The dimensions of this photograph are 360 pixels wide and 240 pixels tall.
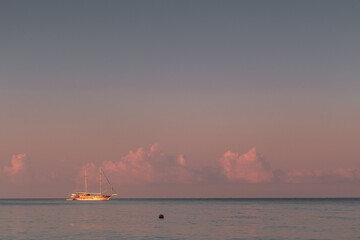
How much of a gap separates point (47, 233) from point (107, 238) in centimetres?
1640

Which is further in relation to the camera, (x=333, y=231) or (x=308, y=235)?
(x=333, y=231)

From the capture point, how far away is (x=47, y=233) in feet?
342

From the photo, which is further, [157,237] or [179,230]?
[179,230]

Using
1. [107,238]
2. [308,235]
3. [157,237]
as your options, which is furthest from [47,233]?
[308,235]

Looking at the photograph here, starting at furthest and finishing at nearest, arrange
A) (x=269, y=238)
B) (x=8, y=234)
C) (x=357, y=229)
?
1. (x=357, y=229)
2. (x=8, y=234)
3. (x=269, y=238)

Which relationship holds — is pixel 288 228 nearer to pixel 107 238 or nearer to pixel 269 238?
pixel 269 238

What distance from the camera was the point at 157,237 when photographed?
97.5m

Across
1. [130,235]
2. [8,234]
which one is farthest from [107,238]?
[8,234]

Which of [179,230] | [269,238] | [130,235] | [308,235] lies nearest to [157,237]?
[130,235]

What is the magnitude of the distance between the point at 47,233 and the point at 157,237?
2457 centimetres

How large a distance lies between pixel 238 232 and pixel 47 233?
40645 mm

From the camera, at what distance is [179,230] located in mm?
111250

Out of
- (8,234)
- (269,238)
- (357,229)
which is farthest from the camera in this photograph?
(357,229)

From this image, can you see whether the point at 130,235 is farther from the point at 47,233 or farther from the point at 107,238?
the point at 47,233
